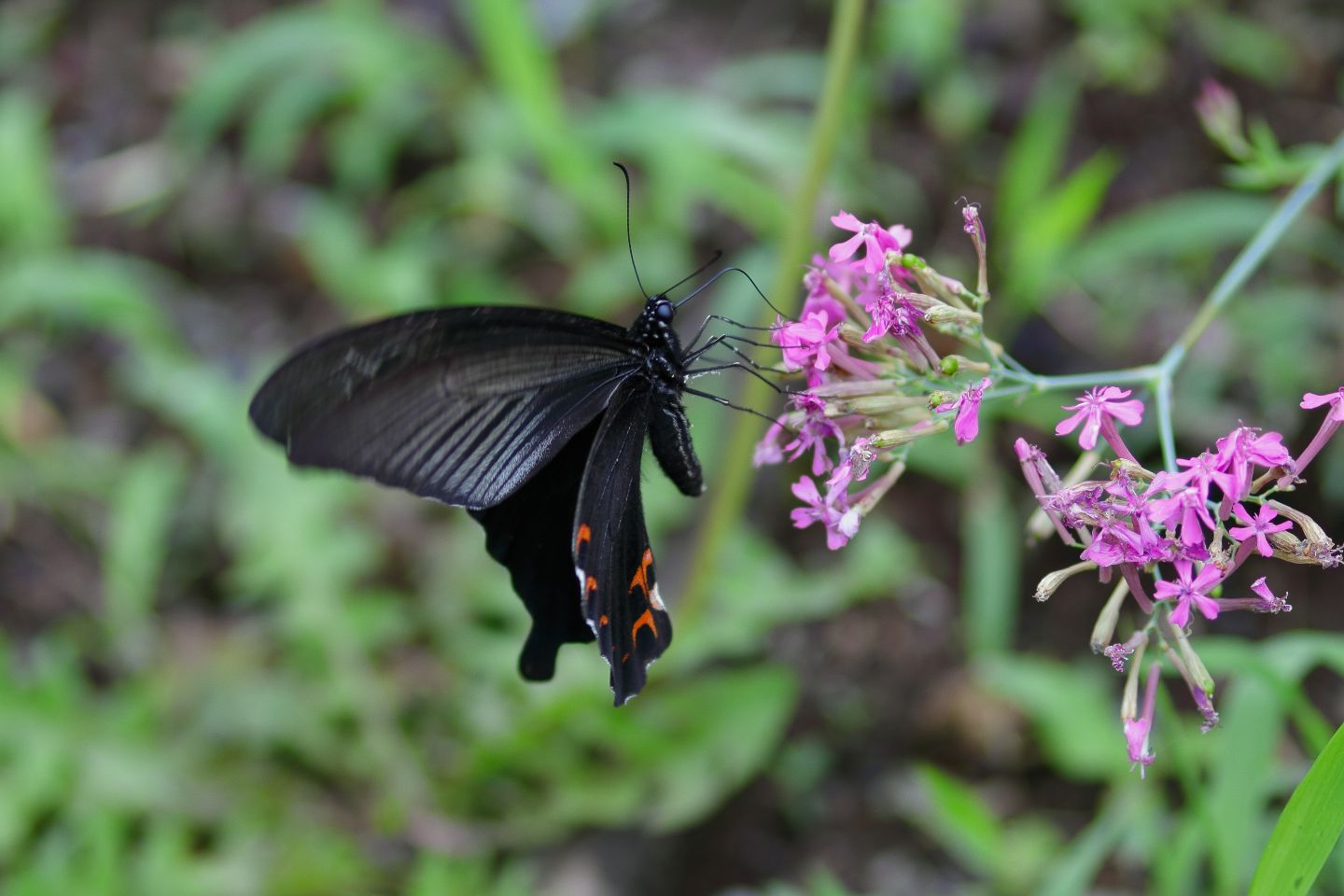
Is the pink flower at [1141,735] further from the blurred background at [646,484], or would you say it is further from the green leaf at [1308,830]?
the blurred background at [646,484]

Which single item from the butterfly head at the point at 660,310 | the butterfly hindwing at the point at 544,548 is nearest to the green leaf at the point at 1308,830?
the butterfly hindwing at the point at 544,548

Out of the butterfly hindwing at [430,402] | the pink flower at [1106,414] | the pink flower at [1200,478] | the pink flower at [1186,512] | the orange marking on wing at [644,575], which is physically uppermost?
the butterfly hindwing at [430,402]

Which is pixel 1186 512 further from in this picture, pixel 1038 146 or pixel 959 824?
pixel 1038 146

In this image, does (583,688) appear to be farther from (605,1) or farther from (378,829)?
(605,1)

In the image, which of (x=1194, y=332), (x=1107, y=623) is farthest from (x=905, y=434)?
(x=1194, y=332)

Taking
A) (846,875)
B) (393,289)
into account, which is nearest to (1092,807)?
(846,875)

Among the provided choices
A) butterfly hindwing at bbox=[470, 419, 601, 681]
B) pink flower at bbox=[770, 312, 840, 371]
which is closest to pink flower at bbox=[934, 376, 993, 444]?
pink flower at bbox=[770, 312, 840, 371]

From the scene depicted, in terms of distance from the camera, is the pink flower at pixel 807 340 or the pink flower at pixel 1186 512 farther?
the pink flower at pixel 807 340
